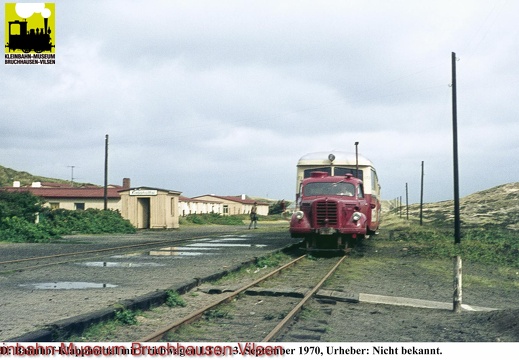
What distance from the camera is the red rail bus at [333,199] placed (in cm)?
1677

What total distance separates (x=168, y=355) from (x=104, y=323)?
2.05 meters

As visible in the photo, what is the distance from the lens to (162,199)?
39.8 meters

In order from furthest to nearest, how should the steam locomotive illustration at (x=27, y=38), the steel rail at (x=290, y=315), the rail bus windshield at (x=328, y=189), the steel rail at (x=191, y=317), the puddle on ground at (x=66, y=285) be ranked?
the rail bus windshield at (x=328, y=189) < the steam locomotive illustration at (x=27, y=38) < the puddle on ground at (x=66, y=285) < the steel rail at (x=290, y=315) < the steel rail at (x=191, y=317)

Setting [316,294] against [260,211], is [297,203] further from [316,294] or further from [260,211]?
[260,211]

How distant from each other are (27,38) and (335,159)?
10516 millimetres

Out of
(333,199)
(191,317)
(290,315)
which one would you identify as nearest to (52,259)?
(333,199)

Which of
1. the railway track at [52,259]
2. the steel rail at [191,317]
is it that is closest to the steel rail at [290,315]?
the steel rail at [191,317]

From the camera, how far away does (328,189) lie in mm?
17703

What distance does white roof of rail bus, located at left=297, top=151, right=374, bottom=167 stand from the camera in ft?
62.9

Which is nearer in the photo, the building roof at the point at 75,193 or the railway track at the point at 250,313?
the railway track at the point at 250,313

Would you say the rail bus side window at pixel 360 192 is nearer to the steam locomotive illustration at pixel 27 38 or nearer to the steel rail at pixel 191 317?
the steel rail at pixel 191 317

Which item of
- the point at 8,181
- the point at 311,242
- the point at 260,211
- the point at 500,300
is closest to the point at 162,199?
the point at 311,242

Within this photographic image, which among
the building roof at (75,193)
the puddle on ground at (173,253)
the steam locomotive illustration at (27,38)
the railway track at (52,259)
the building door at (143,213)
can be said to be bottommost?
the puddle on ground at (173,253)

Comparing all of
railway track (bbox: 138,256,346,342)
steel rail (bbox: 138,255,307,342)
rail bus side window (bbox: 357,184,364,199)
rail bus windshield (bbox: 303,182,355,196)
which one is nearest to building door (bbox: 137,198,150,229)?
rail bus windshield (bbox: 303,182,355,196)
